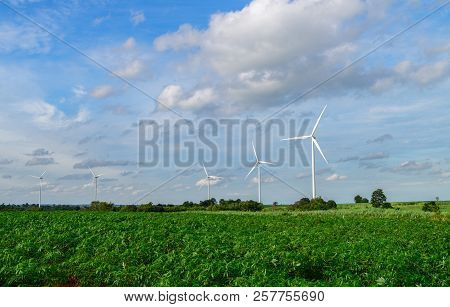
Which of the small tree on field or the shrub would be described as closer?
the shrub

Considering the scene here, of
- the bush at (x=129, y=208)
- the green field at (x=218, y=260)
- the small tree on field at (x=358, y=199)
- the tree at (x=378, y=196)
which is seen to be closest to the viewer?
the green field at (x=218, y=260)

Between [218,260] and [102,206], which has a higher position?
[102,206]

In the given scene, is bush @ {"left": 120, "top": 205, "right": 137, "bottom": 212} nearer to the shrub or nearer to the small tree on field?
the shrub

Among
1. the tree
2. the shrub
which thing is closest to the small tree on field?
the tree

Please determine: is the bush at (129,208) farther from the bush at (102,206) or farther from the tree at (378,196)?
the tree at (378,196)

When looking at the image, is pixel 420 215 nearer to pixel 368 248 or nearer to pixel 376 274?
pixel 368 248

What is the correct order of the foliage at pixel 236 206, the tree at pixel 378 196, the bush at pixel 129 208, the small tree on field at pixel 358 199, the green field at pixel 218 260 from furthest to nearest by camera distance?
the small tree on field at pixel 358 199 → the tree at pixel 378 196 → the foliage at pixel 236 206 → the bush at pixel 129 208 → the green field at pixel 218 260

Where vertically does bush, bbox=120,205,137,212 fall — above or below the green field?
above

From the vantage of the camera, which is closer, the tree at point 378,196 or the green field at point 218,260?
the green field at point 218,260

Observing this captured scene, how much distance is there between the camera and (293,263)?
60.1 feet

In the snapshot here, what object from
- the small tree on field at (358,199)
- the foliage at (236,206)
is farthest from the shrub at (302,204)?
the small tree on field at (358,199)

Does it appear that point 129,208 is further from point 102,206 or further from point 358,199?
point 358,199

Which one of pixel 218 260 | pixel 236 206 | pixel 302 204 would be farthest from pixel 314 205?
pixel 218 260
